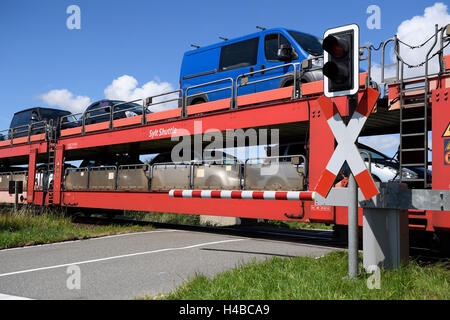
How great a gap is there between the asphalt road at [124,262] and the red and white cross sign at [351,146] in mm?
2256

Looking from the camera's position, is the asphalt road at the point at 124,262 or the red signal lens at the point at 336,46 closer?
the red signal lens at the point at 336,46

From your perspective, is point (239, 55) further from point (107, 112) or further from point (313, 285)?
point (313, 285)

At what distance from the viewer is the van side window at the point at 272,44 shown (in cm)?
1059

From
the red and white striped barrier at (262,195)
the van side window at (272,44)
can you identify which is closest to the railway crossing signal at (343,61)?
the red and white striped barrier at (262,195)

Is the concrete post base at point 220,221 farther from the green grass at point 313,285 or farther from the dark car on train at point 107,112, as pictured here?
the green grass at point 313,285

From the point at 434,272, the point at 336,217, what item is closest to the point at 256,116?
the point at 336,217

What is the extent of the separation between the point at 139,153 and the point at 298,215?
9.90 m

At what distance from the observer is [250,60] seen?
36.3 feet

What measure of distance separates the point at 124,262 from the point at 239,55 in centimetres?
646

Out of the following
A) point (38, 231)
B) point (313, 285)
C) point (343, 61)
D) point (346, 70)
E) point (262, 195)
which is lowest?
point (38, 231)

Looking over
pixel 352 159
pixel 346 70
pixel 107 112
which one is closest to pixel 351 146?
pixel 352 159

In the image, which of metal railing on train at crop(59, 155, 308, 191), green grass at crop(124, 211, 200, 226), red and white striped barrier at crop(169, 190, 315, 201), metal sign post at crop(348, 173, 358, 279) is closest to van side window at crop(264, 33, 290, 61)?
metal railing on train at crop(59, 155, 308, 191)

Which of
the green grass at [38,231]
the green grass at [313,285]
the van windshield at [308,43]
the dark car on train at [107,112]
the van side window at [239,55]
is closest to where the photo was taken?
the green grass at [313,285]
